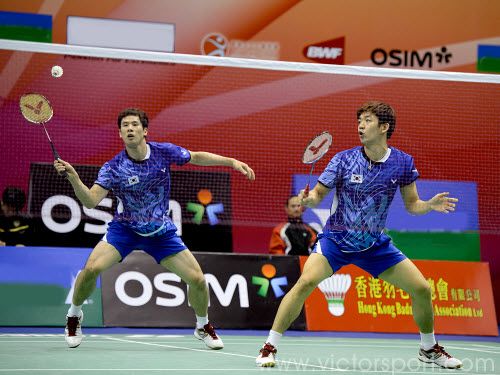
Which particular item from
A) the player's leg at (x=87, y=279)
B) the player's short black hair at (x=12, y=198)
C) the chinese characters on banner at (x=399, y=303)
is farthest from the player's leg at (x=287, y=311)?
the player's short black hair at (x=12, y=198)

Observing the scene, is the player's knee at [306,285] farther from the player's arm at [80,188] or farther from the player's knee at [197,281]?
the player's arm at [80,188]

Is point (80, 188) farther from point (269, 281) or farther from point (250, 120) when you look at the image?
point (250, 120)

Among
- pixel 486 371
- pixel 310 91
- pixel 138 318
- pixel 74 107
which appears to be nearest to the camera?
pixel 486 371

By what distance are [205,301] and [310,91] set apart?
18.6ft

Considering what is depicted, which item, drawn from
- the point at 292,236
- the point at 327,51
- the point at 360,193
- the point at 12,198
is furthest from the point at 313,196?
the point at 327,51

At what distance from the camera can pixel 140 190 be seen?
8250mm

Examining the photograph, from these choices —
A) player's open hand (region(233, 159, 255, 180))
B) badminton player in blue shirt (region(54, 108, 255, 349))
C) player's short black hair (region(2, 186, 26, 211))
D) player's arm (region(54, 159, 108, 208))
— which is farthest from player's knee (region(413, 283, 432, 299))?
player's short black hair (region(2, 186, 26, 211))

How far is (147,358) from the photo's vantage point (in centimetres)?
764

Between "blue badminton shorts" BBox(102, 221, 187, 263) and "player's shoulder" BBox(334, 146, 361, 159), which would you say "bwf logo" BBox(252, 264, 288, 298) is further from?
"player's shoulder" BBox(334, 146, 361, 159)

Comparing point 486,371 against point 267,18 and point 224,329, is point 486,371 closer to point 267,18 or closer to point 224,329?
point 224,329

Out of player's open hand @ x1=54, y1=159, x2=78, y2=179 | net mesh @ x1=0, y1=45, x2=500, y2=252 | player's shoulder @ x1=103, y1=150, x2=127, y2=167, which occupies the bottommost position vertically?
player's open hand @ x1=54, y1=159, x2=78, y2=179

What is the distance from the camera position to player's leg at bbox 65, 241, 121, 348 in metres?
8.13

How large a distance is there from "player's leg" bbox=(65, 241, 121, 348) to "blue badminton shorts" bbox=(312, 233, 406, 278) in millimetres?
1931

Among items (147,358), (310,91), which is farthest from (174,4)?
(147,358)
